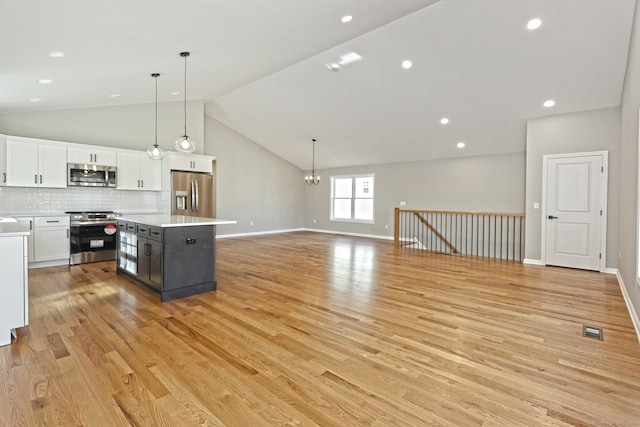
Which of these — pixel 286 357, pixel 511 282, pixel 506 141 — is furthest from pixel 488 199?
pixel 286 357

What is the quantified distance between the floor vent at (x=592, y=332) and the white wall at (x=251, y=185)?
8.72m

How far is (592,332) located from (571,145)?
13.4 ft

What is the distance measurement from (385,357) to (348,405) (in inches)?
26.8

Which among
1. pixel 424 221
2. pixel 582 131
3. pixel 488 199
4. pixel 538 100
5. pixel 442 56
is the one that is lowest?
pixel 424 221

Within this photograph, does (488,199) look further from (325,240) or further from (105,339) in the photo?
(105,339)

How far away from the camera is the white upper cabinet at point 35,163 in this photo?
17.1 ft

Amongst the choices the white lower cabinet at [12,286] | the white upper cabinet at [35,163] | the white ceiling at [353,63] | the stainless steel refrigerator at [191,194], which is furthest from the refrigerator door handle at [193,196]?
the white lower cabinet at [12,286]

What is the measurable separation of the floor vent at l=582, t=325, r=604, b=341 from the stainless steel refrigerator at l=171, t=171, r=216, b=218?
24.1ft

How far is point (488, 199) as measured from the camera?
8188mm

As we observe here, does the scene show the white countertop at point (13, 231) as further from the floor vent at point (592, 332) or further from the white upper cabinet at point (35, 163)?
the floor vent at point (592, 332)

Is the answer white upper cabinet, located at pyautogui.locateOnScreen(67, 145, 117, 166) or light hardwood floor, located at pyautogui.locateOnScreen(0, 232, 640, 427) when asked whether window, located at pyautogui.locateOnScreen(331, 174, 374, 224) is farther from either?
white upper cabinet, located at pyautogui.locateOnScreen(67, 145, 117, 166)

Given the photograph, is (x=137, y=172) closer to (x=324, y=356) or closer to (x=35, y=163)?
(x=35, y=163)

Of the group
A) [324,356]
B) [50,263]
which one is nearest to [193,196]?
[50,263]

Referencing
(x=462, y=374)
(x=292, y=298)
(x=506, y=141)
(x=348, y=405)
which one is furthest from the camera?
(x=506, y=141)
